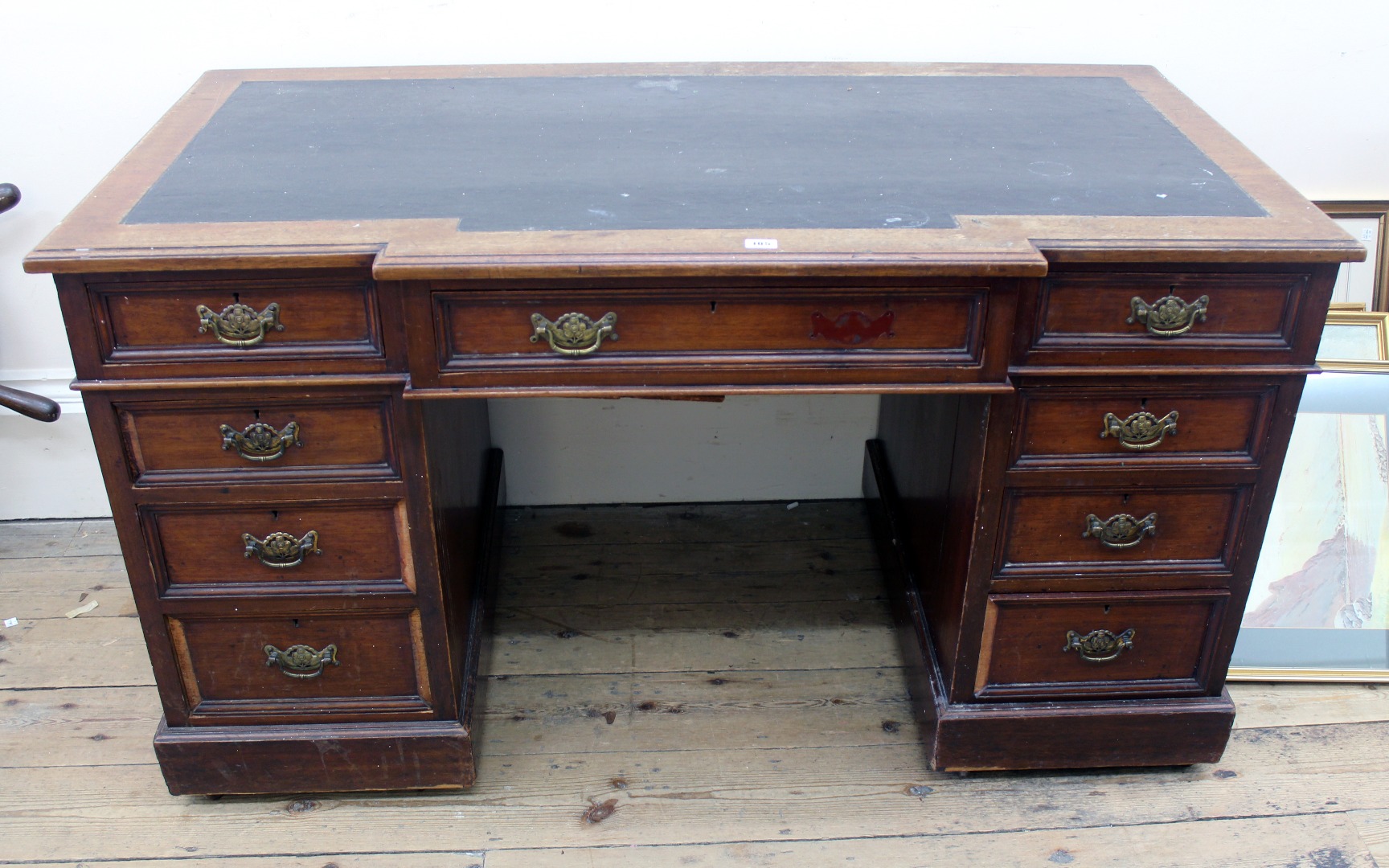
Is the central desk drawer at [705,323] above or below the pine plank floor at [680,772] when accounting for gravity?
above

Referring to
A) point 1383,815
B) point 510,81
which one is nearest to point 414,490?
point 510,81

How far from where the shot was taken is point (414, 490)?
1.50m

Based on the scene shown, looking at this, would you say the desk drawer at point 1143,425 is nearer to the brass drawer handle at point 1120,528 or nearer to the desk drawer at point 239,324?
the brass drawer handle at point 1120,528

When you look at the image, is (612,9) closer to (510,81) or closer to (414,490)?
(510,81)

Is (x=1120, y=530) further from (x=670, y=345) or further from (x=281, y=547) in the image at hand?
(x=281, y=547)

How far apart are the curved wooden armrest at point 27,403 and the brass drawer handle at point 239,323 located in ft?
2.72

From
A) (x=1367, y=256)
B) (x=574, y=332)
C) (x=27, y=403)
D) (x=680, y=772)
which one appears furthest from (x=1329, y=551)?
(x=27, y=403)

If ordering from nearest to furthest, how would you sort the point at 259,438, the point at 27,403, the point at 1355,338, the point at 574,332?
1. the point at 574,332
2. the point at 259,438
3. the point at 27,403
4. the point at 1355,338

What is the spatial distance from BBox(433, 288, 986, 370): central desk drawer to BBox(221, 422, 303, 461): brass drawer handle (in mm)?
247

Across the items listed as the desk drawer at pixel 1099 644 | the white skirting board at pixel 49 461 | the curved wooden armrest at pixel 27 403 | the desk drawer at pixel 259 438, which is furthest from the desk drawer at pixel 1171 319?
the white skirting board at pixel 49 461

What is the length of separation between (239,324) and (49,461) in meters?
1.27

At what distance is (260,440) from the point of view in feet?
4.75

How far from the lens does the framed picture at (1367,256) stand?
2.15 meters

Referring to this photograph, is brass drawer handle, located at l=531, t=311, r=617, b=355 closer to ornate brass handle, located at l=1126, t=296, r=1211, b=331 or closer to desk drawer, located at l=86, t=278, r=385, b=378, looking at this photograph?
desk drawer, located at l=86, t=278, r=385, b=378
